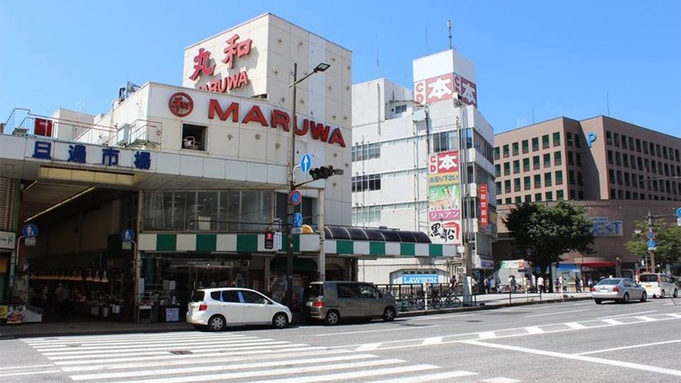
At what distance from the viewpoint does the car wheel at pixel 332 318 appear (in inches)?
891

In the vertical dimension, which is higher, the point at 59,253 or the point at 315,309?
the point at 59,253

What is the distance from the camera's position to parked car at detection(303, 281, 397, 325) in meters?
22.7

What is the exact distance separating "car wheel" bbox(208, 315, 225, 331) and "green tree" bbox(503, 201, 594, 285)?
145 feet

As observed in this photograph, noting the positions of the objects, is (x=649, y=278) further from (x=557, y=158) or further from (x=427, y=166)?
(x=557, y=158)

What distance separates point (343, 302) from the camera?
75.5 feet

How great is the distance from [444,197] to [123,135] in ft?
112

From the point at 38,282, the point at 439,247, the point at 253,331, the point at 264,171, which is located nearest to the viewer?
the point at 253,331

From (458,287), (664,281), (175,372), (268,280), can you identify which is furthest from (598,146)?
(175,372)

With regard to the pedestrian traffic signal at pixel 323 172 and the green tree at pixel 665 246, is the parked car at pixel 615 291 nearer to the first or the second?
the pedestrian traffic signal at pixel 323 172

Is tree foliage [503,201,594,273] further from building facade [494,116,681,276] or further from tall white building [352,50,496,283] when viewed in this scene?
building facade [494,116,681,276]

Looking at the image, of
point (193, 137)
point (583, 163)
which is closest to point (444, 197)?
point (193, 137)

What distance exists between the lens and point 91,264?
104ft

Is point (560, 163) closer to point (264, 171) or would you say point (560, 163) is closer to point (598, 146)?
point (598, 146)

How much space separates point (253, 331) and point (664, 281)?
32.1 metres
